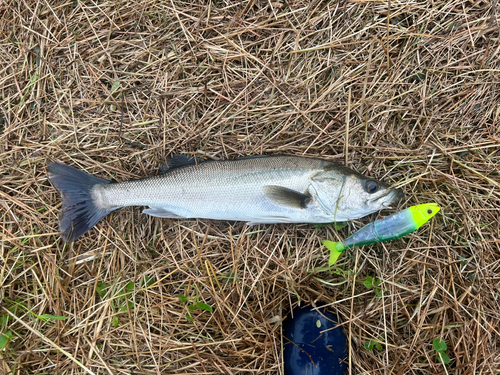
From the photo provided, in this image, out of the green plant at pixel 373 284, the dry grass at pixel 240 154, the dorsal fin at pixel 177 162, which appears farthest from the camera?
the dorsal fin at pixel 177 162

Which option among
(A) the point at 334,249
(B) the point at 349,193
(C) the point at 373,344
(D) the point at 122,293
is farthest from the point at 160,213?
(C) the point at 373,344

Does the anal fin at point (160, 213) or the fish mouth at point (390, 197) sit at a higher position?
the anal fin at point (160, 213)

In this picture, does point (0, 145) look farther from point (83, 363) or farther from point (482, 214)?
point (482, 214)

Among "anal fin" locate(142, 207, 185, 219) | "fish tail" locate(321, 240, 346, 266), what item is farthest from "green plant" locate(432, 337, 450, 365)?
"anal fin" locate(142, 207, 185, 219)

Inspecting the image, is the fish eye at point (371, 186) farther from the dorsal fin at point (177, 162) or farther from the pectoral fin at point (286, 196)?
the dorsal fin at point (177, 162)

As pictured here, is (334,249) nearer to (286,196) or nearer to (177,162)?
(286,196)

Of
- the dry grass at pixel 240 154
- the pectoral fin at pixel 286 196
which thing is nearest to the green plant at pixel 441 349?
the dry grass at pixel 240 154

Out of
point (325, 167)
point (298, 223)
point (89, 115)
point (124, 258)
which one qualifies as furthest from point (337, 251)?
point (89, 115)
